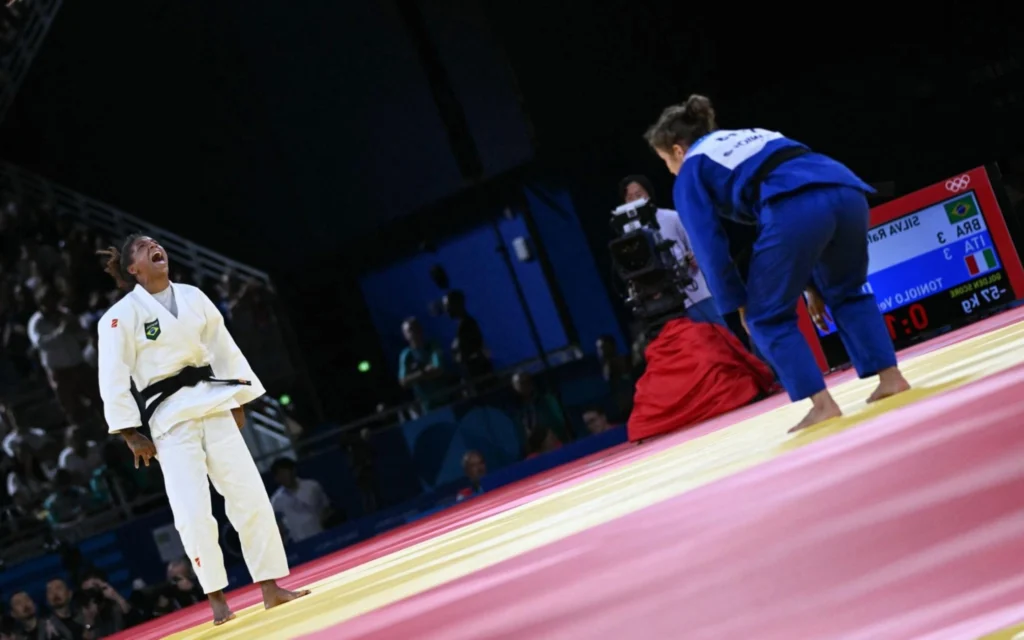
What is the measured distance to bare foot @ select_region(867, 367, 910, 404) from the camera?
3514mm

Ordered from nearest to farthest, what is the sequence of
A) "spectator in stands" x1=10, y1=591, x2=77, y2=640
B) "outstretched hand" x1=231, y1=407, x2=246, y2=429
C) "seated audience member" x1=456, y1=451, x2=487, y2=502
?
1. "outstretched hand" x1=231, y1=407, x2=246, y2=429
2. "spectator in stands" x1=10, y1=591, x2=77, y2=640
3. "seated audience member" x1=456, y1=451, x2=487, y2=502

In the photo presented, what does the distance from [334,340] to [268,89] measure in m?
2.68

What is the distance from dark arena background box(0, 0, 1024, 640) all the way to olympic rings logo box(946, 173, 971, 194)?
0.06ft

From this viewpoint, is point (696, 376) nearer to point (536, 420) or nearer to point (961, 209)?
point (961, 209)

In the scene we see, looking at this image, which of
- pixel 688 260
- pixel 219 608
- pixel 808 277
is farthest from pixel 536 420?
pixel 808 277

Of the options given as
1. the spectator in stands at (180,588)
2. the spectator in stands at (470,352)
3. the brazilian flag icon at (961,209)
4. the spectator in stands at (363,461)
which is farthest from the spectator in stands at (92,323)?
the brazilian flag icon at (961,209)

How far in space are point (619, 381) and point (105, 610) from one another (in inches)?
156

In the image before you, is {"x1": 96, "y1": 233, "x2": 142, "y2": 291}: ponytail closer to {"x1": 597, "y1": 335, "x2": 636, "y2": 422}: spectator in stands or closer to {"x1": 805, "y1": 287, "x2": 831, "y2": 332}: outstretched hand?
{"x1": 805, "y1": 287, "x2": 831, "y2": 332}: outstretched hand

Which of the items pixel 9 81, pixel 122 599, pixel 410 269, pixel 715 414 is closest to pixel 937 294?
pixel 715 414

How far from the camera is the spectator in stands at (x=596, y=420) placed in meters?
9.02

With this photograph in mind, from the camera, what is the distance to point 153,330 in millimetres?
4426

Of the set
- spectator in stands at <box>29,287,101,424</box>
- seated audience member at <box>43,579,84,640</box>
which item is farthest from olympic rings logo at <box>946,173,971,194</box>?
spectator in stands at <box>29,287,101,424</box>

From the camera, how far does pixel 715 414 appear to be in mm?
6598

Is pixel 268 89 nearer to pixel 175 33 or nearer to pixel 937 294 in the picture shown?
pixel 175 33
